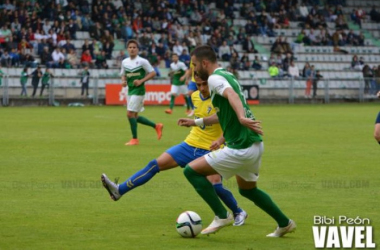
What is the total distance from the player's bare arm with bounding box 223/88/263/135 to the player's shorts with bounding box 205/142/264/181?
27 centimetres

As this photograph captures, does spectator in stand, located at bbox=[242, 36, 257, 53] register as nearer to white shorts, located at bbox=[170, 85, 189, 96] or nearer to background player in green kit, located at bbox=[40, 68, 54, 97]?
background player in green kit, located at bbox=[40, 68, 54, 97]

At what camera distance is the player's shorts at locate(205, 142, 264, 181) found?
829cm

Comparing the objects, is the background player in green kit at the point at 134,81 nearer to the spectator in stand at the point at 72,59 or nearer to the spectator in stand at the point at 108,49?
the spectator in stand at the point at 72,59

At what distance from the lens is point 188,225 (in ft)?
28.4

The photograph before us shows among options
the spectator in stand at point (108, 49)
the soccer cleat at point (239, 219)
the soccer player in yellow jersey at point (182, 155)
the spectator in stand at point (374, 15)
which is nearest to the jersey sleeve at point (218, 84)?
the soccer player in yellow jersey at point (182, 155)

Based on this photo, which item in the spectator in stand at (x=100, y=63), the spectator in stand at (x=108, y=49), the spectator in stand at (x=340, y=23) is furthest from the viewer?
the spectator in stand at (x=340, y=23)

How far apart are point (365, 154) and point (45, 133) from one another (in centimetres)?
930

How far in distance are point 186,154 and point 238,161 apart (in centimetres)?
172

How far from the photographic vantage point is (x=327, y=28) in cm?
5231

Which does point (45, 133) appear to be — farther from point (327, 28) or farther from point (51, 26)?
point (327, 28)

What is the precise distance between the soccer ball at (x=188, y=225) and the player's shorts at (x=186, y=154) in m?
1.27

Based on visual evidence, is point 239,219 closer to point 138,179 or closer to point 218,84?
point 138,179

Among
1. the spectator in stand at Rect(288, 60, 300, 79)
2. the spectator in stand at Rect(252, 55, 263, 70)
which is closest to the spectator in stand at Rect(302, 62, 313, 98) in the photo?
the spectator in stand at Rect(288, 60, 300, 79)

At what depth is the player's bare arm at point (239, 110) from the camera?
800cm
